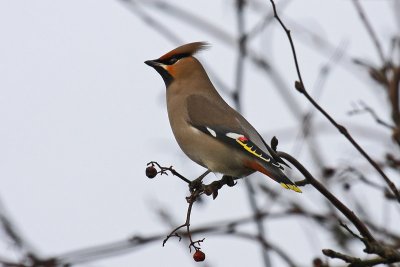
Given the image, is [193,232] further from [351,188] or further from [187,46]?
[187,46]

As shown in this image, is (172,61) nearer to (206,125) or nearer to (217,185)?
(206,125)

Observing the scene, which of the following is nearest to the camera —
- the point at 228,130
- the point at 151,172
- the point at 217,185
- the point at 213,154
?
the point at 151,172

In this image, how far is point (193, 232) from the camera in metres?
2.87

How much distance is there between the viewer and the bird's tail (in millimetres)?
3105

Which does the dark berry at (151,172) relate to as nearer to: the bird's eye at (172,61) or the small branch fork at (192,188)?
the small branch fork at (192,188)

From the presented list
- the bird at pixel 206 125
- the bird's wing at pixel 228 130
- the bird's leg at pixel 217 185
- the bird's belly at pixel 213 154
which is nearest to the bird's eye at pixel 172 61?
the bird at pixel 206 125

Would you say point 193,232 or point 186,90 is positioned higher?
point 186,90

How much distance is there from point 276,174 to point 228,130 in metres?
0.59

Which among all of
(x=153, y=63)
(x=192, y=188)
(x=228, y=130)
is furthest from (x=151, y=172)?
(x=153, y=63)

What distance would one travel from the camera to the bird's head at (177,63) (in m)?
4.17

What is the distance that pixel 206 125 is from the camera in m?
3.88

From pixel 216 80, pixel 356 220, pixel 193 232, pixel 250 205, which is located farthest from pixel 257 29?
pixel 356 220

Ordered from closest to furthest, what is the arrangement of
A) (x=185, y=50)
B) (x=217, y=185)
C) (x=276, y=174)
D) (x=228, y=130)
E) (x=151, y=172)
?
(x=151, y=172)
(x=276, y=174)
(x=217, y=185)
(x=228, y=130)
(x=185, y=50)

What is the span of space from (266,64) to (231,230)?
1.46m
